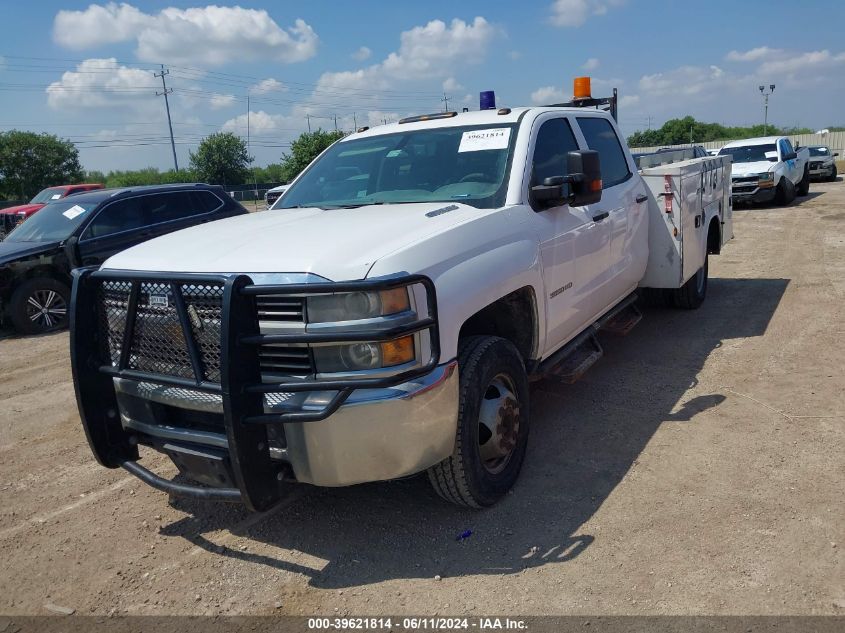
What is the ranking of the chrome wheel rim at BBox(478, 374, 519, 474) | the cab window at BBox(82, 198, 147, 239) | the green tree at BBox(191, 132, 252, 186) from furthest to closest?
the green tree at BBox(191, 132, 252, 186) → the cab window at BBox(82, 198, 147, 239) → the chrome wheel rim at BBox(478, 374, 519, 474)

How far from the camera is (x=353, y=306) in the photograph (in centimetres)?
284

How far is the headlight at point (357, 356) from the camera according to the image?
287 centimetres

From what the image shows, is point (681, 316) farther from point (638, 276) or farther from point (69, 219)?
point (69, 219)

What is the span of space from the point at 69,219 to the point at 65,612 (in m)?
7.73

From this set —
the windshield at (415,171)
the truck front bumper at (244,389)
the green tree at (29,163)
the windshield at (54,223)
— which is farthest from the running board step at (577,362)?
the green tree at (29,163)

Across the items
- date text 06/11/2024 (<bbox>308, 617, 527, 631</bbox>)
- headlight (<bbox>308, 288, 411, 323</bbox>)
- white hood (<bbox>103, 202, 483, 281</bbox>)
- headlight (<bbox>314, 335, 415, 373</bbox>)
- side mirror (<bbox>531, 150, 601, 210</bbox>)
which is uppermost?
side mirror (<bbox>531, 150, 601, 210</bbox>)

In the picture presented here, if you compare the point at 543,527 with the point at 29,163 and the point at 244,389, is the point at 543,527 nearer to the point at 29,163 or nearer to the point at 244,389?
the point at 244,389

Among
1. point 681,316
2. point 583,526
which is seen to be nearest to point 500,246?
point 583,526

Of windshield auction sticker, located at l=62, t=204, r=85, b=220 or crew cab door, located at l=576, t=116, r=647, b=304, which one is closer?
crew cab door, located at l=576, t=116, r=647, b=304

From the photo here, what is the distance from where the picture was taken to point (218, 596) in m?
3.09

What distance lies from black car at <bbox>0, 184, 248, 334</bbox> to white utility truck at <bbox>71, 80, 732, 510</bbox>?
5872 mm

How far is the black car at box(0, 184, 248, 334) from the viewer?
9.06 metres

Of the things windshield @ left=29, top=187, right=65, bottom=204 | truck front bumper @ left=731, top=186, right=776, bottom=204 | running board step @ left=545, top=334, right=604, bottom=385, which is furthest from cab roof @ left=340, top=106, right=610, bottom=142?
windshield @ left=29, top=187, right=65, bottom=204

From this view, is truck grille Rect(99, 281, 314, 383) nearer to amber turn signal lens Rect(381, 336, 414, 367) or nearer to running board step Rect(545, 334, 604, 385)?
amber turn signal lens Rect(381, 336, 414, 367)
